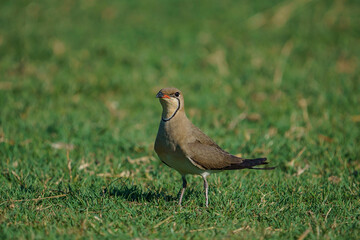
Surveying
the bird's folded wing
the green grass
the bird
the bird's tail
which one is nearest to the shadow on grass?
the green grass

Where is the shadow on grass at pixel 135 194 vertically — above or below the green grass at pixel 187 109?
below

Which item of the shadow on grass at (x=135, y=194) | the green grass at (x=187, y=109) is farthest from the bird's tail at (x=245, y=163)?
the shadow on grass at (x=135, y=194)

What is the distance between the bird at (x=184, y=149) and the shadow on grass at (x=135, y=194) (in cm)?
24

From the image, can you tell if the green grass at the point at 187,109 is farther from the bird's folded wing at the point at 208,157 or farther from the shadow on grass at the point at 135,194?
the bird's folded wing at the point at 208,157

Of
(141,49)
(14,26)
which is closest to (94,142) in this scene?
(141,49)

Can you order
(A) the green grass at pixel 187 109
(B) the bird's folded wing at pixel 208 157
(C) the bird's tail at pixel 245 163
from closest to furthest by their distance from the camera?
(A) the green grass at pixel 187 109, (B) the bird's folded wing at pixel 208 157, (C) the bird's tail at pixel 245 163

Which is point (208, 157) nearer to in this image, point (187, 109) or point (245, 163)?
point (245, 163)

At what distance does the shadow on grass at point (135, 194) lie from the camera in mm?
4824

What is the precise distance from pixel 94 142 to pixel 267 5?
715 cm

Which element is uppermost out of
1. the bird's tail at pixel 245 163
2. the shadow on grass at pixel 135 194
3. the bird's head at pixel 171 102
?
the bird's head at pixel 171 102

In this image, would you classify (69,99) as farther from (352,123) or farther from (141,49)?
(352,123)

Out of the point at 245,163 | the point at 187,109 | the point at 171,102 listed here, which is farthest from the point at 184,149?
the point at 187,109

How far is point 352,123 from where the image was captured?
7492 millimetres

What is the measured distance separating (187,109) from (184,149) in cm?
358
